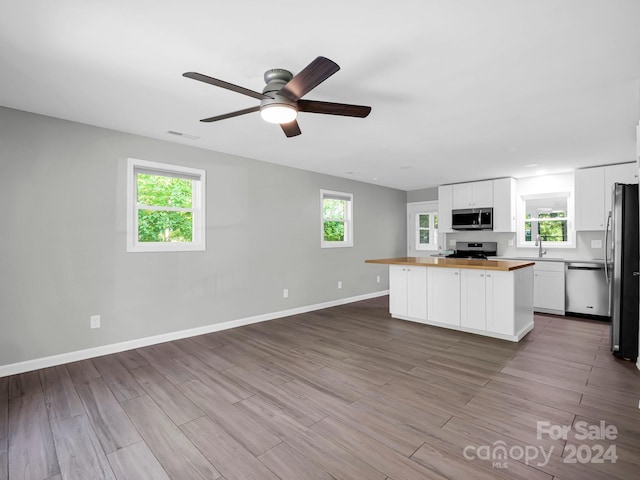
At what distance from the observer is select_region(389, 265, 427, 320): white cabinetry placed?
15.0ft

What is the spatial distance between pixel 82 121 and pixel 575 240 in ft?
24.0

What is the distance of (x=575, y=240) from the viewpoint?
5.53 m

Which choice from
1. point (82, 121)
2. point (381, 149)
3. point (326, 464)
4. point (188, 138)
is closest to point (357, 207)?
point (381, 149)

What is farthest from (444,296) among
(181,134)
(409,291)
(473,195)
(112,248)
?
(112,248)

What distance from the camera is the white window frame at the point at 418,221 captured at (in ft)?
24.7

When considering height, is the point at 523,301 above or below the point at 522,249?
below

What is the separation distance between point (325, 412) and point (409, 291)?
2.80 meters

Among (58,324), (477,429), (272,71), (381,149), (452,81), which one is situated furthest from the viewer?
(381,149)

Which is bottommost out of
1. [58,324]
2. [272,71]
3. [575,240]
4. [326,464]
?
[326,464]

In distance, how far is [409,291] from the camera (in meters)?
4.73

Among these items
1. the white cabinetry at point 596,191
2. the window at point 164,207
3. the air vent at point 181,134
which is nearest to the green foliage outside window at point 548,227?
the white cabinetry at point 596,191

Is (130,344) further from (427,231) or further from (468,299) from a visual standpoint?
(427,231)

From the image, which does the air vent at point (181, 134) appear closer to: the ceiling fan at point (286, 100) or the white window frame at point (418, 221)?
the ceiling fan at point (286, 100)

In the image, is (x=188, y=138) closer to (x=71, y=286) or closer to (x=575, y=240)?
(x=71, y=286)
